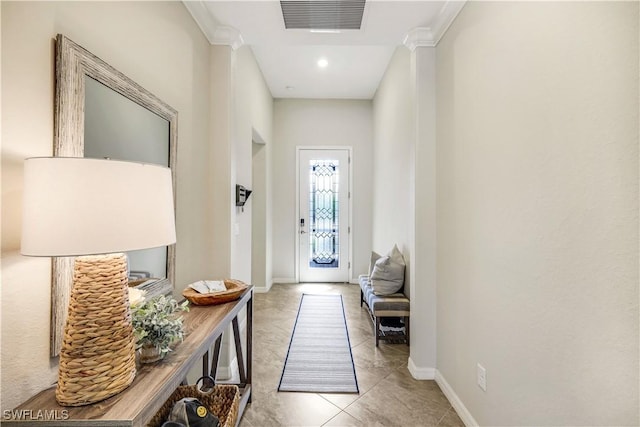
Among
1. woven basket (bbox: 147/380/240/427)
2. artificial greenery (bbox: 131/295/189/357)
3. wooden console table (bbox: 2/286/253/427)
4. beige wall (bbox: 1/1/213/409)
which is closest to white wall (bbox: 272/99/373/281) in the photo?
woven basket (bbox: 147/380/240/427)

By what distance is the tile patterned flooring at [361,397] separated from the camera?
1886 millimetres

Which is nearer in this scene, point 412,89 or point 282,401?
point 282,401

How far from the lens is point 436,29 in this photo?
219 centimetres

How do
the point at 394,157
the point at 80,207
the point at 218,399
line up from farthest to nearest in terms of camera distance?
→ the point at 394,157
the point at 218,399
the point at 80,207

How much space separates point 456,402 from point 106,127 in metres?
2.45

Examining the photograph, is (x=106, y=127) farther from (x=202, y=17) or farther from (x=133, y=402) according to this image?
(x=202, y=17)

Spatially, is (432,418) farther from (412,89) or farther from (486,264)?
(412,89)

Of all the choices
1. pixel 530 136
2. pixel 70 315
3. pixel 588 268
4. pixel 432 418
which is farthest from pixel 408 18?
pixel 432 418

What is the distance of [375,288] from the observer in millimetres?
2955

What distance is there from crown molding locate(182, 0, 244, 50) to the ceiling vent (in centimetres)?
41

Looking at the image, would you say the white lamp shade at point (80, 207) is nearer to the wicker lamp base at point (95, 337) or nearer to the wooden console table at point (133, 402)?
the wicker lamp base at point (95, 337)

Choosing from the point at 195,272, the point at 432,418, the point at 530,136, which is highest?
the point at 530,136

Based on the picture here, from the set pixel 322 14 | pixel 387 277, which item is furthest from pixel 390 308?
pixel 322 14

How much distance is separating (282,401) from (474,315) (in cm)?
137
